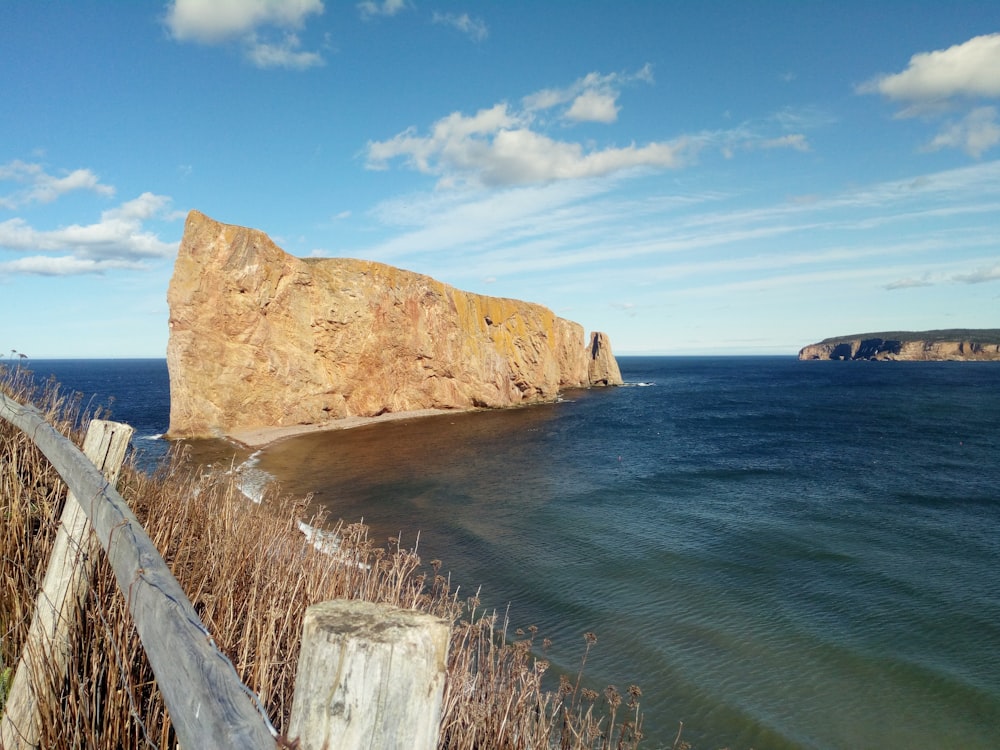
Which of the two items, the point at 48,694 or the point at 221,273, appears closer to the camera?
the point at 48,694

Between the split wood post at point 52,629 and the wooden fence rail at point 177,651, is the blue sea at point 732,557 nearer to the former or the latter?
the split wood post at point 52,629

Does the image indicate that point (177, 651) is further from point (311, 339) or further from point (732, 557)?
point (311, 339)

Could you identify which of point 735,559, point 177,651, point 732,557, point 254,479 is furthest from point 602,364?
point 177,651

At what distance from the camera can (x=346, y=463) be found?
28.0m

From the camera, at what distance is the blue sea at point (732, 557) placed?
9.65 m

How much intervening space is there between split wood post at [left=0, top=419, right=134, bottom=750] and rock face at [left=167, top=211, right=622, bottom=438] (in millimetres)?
35860

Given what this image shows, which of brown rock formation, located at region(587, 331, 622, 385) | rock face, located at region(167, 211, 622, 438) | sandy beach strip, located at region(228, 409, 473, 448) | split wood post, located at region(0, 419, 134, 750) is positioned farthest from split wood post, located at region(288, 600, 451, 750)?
brown rock formation, located at region(587, 331, 622, 385)

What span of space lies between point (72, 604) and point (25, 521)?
194 centimetres

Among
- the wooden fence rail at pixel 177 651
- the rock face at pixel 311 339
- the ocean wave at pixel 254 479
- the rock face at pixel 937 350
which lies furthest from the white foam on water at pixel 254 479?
the rock face at pixel 937 350

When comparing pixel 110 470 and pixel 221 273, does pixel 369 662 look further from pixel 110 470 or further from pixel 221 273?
pixel 221 273

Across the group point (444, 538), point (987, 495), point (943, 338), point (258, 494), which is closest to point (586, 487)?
point (444, 538)

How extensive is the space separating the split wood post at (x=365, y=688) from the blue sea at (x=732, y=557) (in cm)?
843

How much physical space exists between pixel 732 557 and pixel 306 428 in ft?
101

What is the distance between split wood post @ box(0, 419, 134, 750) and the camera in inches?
108
